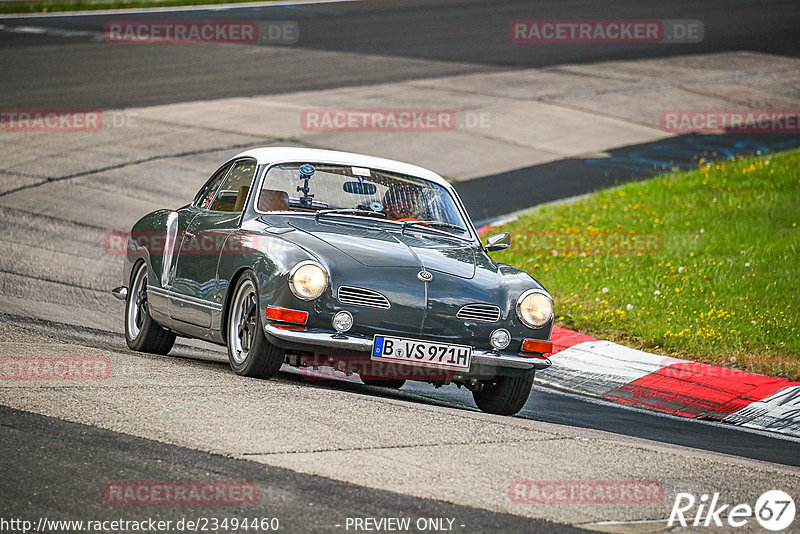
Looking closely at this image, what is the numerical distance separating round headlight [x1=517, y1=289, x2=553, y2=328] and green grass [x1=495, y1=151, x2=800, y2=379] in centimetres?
291

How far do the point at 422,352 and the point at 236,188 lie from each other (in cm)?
225

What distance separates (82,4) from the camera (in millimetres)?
32594

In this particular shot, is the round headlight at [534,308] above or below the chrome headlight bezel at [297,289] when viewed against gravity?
below

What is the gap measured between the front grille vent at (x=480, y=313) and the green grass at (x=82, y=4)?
Answer: 1077 inches

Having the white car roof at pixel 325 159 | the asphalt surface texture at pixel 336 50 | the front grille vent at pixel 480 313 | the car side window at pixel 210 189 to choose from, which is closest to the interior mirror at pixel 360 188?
the white car roof at pixel 325 159

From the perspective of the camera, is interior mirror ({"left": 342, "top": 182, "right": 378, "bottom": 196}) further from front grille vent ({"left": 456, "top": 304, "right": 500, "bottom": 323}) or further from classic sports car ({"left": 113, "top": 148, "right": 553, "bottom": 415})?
front grille vent ({"left": 456, "top": 304, "right": 500, "bottom": 323})

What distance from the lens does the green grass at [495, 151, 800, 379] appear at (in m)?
10.2

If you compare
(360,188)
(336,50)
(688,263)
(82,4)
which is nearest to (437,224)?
(360,188)

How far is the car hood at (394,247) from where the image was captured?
7.21m

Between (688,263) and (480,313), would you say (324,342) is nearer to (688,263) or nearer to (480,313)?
(480,313)

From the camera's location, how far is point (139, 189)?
16000 millimetres

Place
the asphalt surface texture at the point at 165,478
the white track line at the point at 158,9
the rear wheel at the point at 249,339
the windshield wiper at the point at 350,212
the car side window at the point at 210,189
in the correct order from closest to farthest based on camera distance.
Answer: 1. the asphalt surface texture at the point at 165,478
2. the rear wheel at the point at 249,339
3. the windshield wiper at the point at 350,212
4. the car side window at the point at 210,189
5. the white track line at the point at 158,9

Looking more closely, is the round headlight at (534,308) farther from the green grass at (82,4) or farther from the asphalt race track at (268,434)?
the green grass at (82,4)

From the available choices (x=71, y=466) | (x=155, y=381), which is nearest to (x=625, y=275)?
(x=155, y=381)
